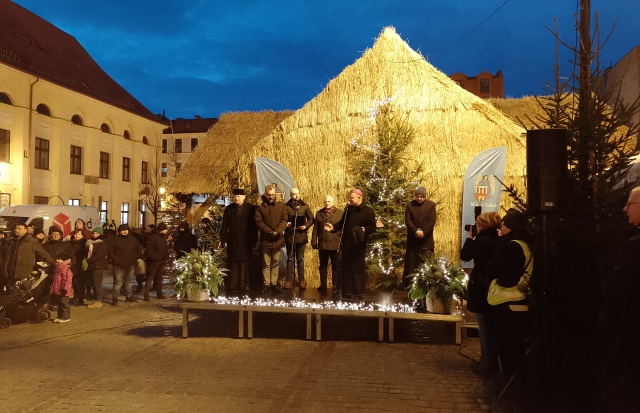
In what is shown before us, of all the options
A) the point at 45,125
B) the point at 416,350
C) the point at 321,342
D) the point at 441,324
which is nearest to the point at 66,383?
the point at 321,342

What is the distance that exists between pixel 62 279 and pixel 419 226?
246 inches

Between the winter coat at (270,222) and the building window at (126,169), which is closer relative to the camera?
the winter coat at (270,222)

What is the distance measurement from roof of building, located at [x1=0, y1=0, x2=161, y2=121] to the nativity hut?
22549 mm

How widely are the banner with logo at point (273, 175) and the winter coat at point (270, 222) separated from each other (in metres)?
3.58

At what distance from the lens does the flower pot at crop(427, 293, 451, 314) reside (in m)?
8.06

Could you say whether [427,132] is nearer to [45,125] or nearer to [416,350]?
[416,350]

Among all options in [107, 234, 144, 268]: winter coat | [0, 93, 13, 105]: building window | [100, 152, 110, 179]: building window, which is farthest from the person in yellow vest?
[100, 152, 110, 179]: building window

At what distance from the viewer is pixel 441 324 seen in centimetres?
1004

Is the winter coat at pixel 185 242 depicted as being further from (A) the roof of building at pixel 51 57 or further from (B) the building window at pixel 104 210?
(B) the building window at pixel 104 210

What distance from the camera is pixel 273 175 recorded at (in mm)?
13578

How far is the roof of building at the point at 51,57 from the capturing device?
3206 centimetres

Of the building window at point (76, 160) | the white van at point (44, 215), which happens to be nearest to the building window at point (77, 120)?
the building window at point (76, 160)

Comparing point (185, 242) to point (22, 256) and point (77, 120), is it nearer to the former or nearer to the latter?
point (22, 256)

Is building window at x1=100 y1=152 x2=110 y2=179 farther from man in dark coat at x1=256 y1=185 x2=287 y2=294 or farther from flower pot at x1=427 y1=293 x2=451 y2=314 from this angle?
flower pot at x1=427 y1=293 x2=451 y2=314
